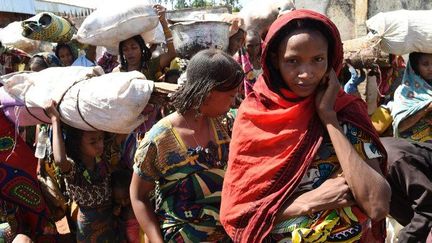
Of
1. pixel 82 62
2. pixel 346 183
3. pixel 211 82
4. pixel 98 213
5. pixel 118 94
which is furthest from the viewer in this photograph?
pixel 82 62

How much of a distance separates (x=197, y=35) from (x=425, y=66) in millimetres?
1728

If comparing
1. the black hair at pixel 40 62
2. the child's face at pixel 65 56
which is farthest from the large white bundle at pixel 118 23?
the child's face at pixel 65 56

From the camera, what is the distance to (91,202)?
10.8 ft

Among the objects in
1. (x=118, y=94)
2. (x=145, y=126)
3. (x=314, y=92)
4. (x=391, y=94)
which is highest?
(x=314, y=92)

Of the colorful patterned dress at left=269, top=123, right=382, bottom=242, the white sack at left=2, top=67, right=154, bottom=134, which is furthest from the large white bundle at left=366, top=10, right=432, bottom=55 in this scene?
the colorful patterned dress at left=269, top=123, right=382, bottom=242

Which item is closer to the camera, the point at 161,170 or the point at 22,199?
the point at 161,170

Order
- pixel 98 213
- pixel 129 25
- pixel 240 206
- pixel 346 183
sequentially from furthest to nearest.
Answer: pixel 129 25
pixel 98 213
pixel 240 206
pixel 346 183

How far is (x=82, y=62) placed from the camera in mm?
6375

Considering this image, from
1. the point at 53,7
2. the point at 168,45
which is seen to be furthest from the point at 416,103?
the point at 53,7

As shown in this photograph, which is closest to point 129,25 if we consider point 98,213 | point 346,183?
point 98,213

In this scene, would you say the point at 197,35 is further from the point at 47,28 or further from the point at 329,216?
the point at 47,28

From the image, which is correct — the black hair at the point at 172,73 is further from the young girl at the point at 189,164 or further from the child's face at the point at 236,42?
the young girl at the point at 189,164

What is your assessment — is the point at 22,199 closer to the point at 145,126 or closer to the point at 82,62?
the point at 145,126

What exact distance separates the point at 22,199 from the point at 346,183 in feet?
7.83
